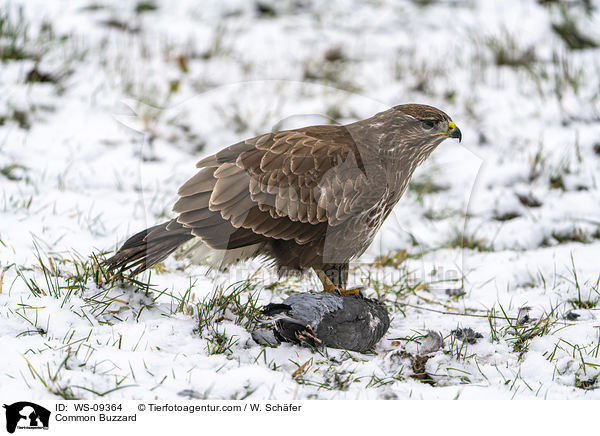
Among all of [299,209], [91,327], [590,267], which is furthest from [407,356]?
[590,267]

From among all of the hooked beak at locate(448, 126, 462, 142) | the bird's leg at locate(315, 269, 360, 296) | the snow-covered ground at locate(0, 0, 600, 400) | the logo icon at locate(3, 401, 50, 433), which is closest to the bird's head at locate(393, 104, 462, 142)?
the hooked beak at locate(448, 126, 462, 142)

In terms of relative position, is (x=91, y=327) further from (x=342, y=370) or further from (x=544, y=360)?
(x=544, y=360)

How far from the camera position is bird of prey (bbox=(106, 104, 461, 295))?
2.98 metres

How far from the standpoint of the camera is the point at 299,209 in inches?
119

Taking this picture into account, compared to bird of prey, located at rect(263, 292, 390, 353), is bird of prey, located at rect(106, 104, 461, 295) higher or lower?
higher

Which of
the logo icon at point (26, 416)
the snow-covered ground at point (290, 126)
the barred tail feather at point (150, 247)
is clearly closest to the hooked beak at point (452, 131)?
the snow-covered ground at point (290, 126)

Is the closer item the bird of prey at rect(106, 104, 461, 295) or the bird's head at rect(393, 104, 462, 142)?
the bird of prey at rect(106, 104, 461, 295)

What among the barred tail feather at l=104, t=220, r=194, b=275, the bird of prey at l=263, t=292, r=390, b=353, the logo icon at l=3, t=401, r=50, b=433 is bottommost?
the logo icon at l=3, t=401, r=50, b=433

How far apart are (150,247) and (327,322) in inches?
36.4

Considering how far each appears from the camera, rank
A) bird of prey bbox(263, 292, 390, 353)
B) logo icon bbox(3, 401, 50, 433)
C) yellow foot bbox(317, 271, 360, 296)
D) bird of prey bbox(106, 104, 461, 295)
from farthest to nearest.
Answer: yellow foot bbox(317, 271, 360, 296) → bird of prey bbox(106, 104, 461, 295) → bird of prey bbox(263, 292, 390, 353) → logo icon bbox(3, 401, 50, 433)

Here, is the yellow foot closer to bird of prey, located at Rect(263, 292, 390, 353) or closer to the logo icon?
bird of prey, located at Rect(263, 292, 390, 353)

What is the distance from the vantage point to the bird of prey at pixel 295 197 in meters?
2.98

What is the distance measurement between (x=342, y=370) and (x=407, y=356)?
0.32 meters

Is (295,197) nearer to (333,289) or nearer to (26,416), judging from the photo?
(333,289)
